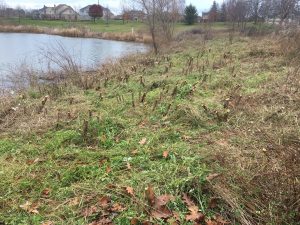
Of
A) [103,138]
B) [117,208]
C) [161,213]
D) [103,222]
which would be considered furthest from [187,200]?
[103,138]

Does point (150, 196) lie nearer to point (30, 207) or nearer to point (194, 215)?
point (194, 215)

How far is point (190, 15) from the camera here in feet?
132

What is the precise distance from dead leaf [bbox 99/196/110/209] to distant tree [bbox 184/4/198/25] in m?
38.8

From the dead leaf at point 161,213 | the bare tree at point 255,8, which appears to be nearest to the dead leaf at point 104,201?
the dead leaf at point 161,213

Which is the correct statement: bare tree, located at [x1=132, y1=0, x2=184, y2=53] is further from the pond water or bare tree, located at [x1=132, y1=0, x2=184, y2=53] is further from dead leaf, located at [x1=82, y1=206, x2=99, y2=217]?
dead leaf, located at [x1=82, y1=206, x2=99, y2=217]

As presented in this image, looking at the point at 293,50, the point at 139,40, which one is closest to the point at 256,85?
the point at 293,50

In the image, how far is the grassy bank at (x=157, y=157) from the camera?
2777mm

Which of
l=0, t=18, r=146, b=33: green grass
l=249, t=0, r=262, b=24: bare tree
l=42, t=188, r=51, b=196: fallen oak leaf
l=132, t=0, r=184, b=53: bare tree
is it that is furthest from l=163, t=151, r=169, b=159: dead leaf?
l=0, t=18, r=146, b=33: green grass

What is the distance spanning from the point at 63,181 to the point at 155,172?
3.23 ft

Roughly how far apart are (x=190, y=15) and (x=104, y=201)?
39898 millimetres

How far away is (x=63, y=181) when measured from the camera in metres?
3.40

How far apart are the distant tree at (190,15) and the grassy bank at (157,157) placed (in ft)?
115

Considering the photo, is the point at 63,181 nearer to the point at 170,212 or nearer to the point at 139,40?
Result: the point at 170,212

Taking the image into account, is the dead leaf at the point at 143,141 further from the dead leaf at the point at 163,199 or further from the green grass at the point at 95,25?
the green grass at the point at 95,25
